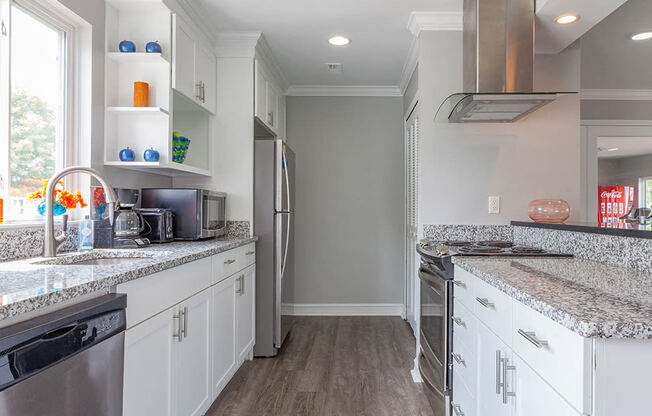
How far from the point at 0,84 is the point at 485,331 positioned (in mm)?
2192

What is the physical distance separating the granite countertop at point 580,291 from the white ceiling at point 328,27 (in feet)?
6.02

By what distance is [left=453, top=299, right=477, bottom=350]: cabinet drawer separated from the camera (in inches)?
68.1

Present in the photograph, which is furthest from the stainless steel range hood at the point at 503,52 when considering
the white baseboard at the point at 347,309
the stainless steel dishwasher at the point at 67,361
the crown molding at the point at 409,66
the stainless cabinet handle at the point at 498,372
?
the white baseboard at the point at 347,309

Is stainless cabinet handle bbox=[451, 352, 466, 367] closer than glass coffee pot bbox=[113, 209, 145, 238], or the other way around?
stainless cabinet handle bbox=[451, 352, 466, 367]

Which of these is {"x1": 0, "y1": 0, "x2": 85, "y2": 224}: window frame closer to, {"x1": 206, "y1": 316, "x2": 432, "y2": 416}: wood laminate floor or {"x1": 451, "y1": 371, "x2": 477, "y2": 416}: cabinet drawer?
{"x1": 206, "y1": 316, "x2": 432, "y2": 416}: wood laminate floor

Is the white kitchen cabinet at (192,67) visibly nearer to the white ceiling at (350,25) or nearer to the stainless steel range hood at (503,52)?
the white ceiling at (350,25)

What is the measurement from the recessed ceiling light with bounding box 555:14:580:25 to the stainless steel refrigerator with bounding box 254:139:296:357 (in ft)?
6.51

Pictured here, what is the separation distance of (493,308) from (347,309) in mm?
3186

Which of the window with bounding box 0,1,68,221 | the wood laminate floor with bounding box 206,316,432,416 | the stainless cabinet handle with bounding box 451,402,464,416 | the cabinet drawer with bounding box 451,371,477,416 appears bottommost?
the wood laminate floor with bounding box 206,316,432,416

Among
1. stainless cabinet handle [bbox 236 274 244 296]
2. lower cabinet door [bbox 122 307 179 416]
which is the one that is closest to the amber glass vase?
stainless cabinet handle [bbox 236 274 244 296]

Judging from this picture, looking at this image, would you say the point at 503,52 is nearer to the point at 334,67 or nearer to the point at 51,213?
the point at 334,67

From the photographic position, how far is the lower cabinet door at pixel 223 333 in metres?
2.29

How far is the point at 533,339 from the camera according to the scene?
1.09 meters

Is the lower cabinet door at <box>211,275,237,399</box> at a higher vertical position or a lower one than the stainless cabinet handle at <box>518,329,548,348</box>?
lower
